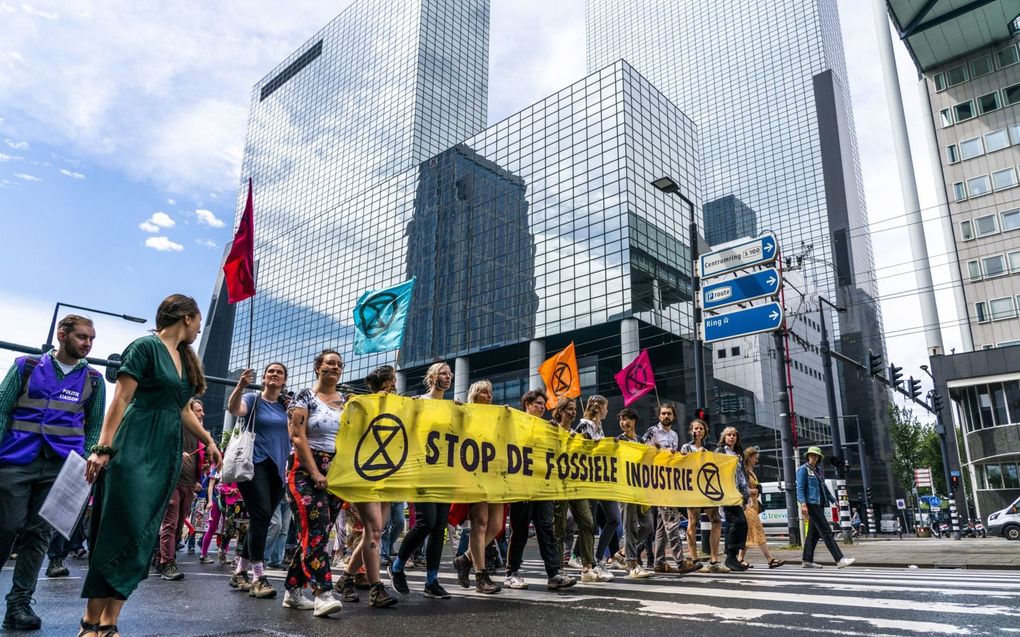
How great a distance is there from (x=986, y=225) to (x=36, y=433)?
52465mm

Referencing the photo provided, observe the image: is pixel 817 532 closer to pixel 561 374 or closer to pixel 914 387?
pixel 561 374

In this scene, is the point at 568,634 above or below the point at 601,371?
below

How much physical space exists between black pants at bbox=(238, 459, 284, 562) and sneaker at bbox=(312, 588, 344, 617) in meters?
1.18

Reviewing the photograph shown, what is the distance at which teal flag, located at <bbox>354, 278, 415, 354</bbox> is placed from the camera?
13.1 m

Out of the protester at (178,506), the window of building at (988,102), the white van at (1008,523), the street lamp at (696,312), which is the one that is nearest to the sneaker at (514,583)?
the protester at (178,506)

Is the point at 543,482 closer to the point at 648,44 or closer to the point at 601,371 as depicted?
the point at 601,371

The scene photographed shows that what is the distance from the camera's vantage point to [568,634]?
3771 millimetres

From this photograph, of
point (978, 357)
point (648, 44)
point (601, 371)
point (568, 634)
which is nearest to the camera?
point (568, 634)

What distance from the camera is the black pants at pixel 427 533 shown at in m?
5.64

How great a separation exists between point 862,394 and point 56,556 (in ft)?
336

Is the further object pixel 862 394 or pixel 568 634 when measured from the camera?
pixel 862 394

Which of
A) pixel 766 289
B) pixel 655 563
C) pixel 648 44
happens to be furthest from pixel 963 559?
pixel 648 44

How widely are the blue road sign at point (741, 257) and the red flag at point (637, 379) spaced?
2.88 metres

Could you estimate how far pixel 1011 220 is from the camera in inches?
1702
